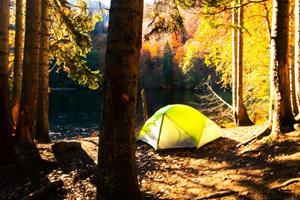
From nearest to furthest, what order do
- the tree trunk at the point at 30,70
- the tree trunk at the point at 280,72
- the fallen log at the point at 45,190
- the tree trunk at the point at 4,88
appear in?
1. the fallen log at the point at 45,190
2. the tree trunk at the point at 280,72
3. the tree trunk at the point at 4,88
4. the tree trunk at the point at 30,70

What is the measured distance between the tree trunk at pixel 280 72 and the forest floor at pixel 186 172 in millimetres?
326

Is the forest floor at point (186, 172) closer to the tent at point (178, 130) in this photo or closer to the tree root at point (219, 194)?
the tree root at point (219, 194)

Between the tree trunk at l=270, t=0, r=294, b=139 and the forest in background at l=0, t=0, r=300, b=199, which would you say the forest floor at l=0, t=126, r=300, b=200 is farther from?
the tree trunk at l=270, t=0, r=294, b=139

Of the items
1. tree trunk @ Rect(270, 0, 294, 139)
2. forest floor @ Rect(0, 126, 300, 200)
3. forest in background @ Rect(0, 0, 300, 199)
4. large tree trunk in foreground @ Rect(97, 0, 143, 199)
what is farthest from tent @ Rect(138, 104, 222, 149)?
large tree trunk in foreground @ Rect(97, 0, 143, 199)

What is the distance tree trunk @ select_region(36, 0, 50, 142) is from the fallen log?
5.10 meters

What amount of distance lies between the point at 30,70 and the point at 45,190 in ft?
13.0

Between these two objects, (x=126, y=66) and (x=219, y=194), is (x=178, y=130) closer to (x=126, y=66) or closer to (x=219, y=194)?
(x=219, y=194)

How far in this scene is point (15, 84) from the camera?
42.0 ft

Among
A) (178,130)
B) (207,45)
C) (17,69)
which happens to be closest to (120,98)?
(178,130)

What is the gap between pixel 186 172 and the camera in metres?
7.78

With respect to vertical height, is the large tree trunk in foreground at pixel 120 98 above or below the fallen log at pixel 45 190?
above

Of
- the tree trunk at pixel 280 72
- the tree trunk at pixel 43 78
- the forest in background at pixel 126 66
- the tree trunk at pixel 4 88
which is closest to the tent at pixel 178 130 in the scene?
the forest in background at pixel 126 66

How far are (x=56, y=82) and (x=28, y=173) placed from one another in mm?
68179

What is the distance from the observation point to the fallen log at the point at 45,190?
6942mm
